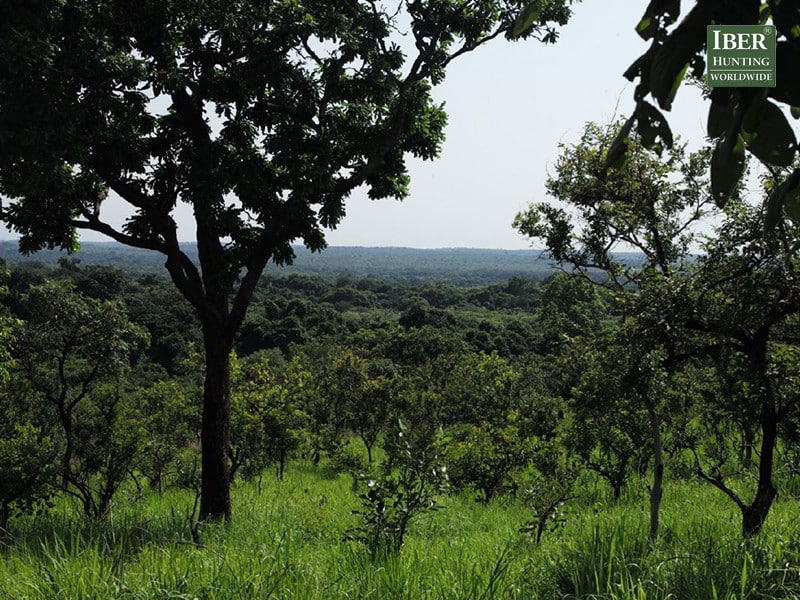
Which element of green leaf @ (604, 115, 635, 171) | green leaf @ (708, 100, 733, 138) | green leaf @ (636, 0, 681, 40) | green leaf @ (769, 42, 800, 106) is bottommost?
green leaf @ (604, 115, 635, 171)

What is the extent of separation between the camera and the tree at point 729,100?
1.02 meters

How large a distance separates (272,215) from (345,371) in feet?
58.8

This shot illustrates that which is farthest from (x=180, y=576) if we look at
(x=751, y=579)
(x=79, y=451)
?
(x=79, y=451)

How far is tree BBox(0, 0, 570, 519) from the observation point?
6.87 metres

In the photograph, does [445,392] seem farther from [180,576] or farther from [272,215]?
[180,576]

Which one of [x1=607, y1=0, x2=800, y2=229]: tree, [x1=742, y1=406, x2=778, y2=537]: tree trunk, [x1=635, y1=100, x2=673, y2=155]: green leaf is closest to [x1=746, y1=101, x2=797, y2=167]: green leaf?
[x1=607, y1=0, x2=800, y2=229]: tree

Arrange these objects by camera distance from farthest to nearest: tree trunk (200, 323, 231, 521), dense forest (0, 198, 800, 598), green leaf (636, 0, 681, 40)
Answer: tree trunk (200, 323, 231, 521)
dense forest (0, 198, 800, 598)
green leaf (636, 0, 681, 40)

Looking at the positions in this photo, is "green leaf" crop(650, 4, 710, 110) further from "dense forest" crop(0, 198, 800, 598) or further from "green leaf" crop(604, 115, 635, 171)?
"dense forest" crop(0, 198, 800, 598)

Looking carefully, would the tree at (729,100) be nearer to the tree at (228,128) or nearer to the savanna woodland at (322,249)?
the savanna woodland at (322,249)

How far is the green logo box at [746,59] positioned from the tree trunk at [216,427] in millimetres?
7772

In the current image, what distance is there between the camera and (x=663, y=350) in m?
5.62

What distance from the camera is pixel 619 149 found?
113 centimetres

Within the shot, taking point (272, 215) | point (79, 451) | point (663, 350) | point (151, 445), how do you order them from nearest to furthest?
point (663, 350), point (272, 215), point (79, 451), point (151, 445)

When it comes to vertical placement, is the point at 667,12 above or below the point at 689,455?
above
